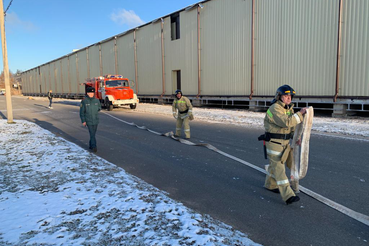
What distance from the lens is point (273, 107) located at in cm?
393

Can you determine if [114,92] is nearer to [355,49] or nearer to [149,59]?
[149,59]

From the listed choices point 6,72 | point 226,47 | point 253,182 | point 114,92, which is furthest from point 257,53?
point 253,182

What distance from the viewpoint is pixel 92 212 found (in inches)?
141

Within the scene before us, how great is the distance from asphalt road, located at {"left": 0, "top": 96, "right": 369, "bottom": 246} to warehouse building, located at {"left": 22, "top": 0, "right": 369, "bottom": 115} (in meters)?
6.86

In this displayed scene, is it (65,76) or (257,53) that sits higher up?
(65,76)

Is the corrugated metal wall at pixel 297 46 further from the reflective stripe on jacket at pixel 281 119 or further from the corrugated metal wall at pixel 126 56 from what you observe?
the corrugated metal wall at pixel 126 56

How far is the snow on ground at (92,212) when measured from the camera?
2969mm

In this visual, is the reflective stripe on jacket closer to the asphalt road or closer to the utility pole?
the asphalt road

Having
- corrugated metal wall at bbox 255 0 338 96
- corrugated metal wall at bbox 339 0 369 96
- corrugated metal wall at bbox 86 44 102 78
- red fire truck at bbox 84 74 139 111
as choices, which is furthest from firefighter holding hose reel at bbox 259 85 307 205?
corrugated metal wall at bbox 86 44 102 78

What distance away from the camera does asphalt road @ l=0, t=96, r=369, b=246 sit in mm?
3319

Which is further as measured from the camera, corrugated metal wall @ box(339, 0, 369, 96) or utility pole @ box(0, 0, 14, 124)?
corrugated metal wall @ box(339, 0, 369, 96)

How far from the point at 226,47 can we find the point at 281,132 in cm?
1707

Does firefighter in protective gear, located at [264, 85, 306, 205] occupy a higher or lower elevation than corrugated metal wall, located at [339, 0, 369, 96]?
lower

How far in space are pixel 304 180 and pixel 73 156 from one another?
5130 mm
